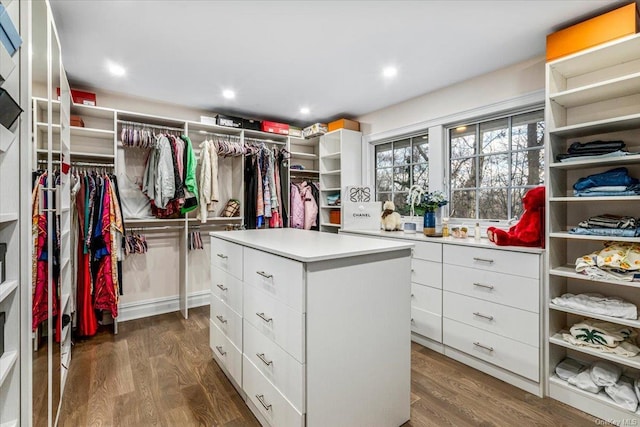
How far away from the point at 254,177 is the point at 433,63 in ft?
7.25

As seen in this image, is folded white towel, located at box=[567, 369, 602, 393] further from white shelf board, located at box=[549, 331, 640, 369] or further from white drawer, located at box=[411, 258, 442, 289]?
white drawer, located at box=[411, 258, 442, 289]

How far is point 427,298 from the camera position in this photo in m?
2.58

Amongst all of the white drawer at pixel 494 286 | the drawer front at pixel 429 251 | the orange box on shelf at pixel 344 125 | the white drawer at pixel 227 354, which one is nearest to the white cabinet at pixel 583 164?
the white drawer at pixel 494 286

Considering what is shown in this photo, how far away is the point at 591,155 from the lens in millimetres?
1865

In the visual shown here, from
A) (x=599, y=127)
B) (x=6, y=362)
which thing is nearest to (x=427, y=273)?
(x=599, y=127)

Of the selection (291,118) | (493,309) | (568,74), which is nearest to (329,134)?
(291,118)

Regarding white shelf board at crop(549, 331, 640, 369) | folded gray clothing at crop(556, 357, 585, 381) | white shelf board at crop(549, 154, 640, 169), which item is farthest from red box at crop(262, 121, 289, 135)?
folded gray clothing at crop(556, 357, 585, 381)

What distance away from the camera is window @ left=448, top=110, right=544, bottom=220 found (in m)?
2.62

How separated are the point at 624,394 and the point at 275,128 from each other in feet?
12.4

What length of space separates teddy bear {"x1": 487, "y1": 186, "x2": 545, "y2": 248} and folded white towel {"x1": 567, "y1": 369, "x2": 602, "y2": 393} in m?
0.79

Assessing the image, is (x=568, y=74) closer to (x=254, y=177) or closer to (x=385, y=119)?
(x=385, y=119)

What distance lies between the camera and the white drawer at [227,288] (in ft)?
6.28

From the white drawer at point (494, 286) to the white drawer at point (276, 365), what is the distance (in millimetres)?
1529

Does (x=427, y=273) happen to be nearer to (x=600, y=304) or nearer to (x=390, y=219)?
(x=390, y=219)
